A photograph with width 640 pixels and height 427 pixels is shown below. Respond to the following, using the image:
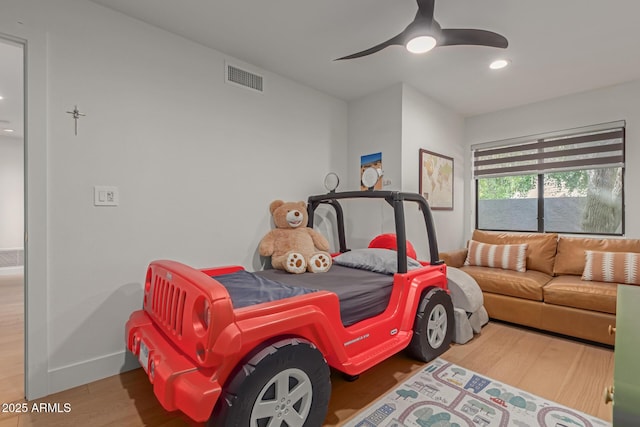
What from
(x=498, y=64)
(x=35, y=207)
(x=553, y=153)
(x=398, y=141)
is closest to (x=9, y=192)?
(x=35, y=207)

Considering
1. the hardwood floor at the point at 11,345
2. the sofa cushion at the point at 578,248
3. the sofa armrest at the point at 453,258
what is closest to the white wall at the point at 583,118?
the sofa cushion at the point at 578,248

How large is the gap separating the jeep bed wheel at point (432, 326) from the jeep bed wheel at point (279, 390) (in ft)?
3.09

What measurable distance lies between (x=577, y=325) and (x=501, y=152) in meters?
2.30

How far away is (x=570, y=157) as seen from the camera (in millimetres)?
3502

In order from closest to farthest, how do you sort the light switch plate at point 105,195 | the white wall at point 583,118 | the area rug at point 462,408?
the area rug at point 462,408, the light switch plate at point 105,195, the white wall at point 583,118

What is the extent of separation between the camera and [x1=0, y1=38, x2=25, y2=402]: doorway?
6.67ft

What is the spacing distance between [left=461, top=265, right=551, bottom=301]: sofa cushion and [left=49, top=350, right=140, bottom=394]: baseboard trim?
3165mm

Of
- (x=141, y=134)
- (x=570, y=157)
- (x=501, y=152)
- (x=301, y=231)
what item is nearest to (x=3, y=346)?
(x=141, y=134)

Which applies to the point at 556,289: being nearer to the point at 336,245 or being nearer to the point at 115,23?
the point at 336,245

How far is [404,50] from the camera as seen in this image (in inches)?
99.7

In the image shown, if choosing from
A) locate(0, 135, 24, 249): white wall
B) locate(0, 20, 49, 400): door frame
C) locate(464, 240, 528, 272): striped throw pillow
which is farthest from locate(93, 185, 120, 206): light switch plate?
locate(0, 135, 24, 249): white wall

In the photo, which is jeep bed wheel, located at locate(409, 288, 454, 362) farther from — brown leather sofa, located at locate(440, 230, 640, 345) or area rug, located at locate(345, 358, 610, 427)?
brown leather sofa, located at locate(440, 230, 640, 345)

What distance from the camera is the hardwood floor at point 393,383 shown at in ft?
5.33

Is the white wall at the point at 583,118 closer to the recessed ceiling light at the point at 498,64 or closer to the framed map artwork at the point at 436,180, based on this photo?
the framed map artwork at the point at 436,180
